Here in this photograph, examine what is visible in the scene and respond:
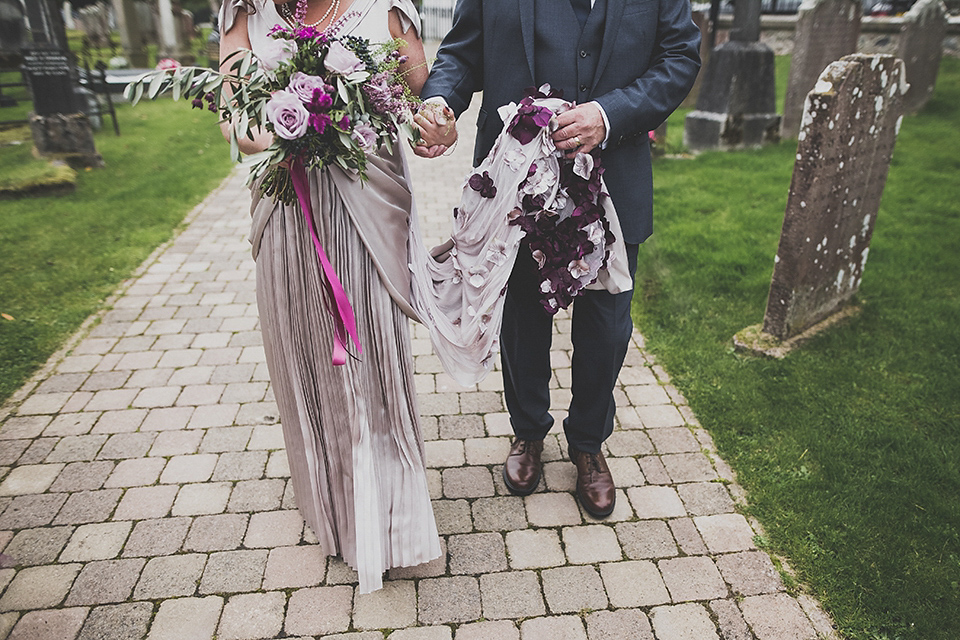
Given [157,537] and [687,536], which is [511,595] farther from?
[157,537]

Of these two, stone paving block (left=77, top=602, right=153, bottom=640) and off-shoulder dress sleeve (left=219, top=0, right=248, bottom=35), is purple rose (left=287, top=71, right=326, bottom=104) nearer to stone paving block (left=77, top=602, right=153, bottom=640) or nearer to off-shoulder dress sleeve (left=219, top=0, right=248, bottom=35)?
off-shoulder dress sleeve (left=219, top=0, right=248, bottom=35)

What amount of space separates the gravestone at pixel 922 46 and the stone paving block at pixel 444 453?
8.21 m

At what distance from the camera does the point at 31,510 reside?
2.98 metres

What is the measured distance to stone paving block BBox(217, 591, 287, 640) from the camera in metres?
2.40

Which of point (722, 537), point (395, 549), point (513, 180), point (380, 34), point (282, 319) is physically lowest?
point (722, 537)

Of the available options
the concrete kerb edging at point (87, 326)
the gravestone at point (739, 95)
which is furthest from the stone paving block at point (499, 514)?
the gravestone at point (739, 95)

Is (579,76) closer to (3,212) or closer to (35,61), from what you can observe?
(3,212)

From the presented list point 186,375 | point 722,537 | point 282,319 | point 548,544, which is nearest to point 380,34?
point 282,319

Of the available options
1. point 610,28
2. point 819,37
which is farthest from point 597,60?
point 819,37

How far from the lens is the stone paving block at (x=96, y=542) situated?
8.94 feet

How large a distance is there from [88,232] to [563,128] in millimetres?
5700

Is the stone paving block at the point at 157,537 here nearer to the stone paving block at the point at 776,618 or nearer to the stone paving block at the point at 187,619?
the stone paving block at the point at 187,619

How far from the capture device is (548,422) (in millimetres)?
3121

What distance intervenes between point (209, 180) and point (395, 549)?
6991 millimetres
